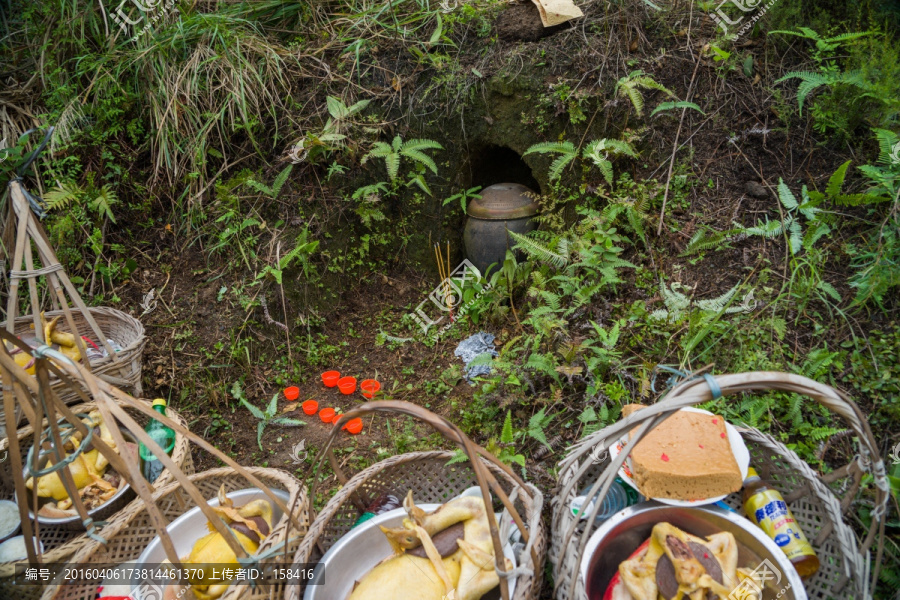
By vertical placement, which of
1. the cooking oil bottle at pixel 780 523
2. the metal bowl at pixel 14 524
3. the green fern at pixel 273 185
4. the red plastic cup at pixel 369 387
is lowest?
the red plastic cup at pixel 369 387

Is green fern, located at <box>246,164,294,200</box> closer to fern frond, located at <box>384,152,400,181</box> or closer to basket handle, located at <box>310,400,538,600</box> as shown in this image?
fern frond, located at <box>384,152,400,181</box>

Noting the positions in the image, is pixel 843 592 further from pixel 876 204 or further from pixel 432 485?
pixel 876 204

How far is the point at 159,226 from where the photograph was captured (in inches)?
147

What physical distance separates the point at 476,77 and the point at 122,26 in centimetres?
275

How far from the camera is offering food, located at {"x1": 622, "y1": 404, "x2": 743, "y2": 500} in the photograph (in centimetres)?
158

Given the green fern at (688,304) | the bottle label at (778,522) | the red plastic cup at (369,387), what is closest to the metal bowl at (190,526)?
the red plastic cup at (369,387)

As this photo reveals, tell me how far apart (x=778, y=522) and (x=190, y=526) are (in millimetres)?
2019

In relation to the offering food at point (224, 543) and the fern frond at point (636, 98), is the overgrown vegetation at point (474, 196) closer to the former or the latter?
the fern frond at point (636, 98)

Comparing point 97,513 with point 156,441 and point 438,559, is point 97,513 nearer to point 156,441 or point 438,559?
point 156,441

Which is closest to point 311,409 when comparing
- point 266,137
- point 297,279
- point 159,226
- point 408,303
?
point 297,279

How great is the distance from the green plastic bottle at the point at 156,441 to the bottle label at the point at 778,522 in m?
2.35

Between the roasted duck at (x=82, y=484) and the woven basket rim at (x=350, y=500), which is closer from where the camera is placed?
the woven basket rim at (x=350, y=500)

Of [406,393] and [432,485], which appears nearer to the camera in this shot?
[432,485]

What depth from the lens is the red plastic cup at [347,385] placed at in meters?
3.25
